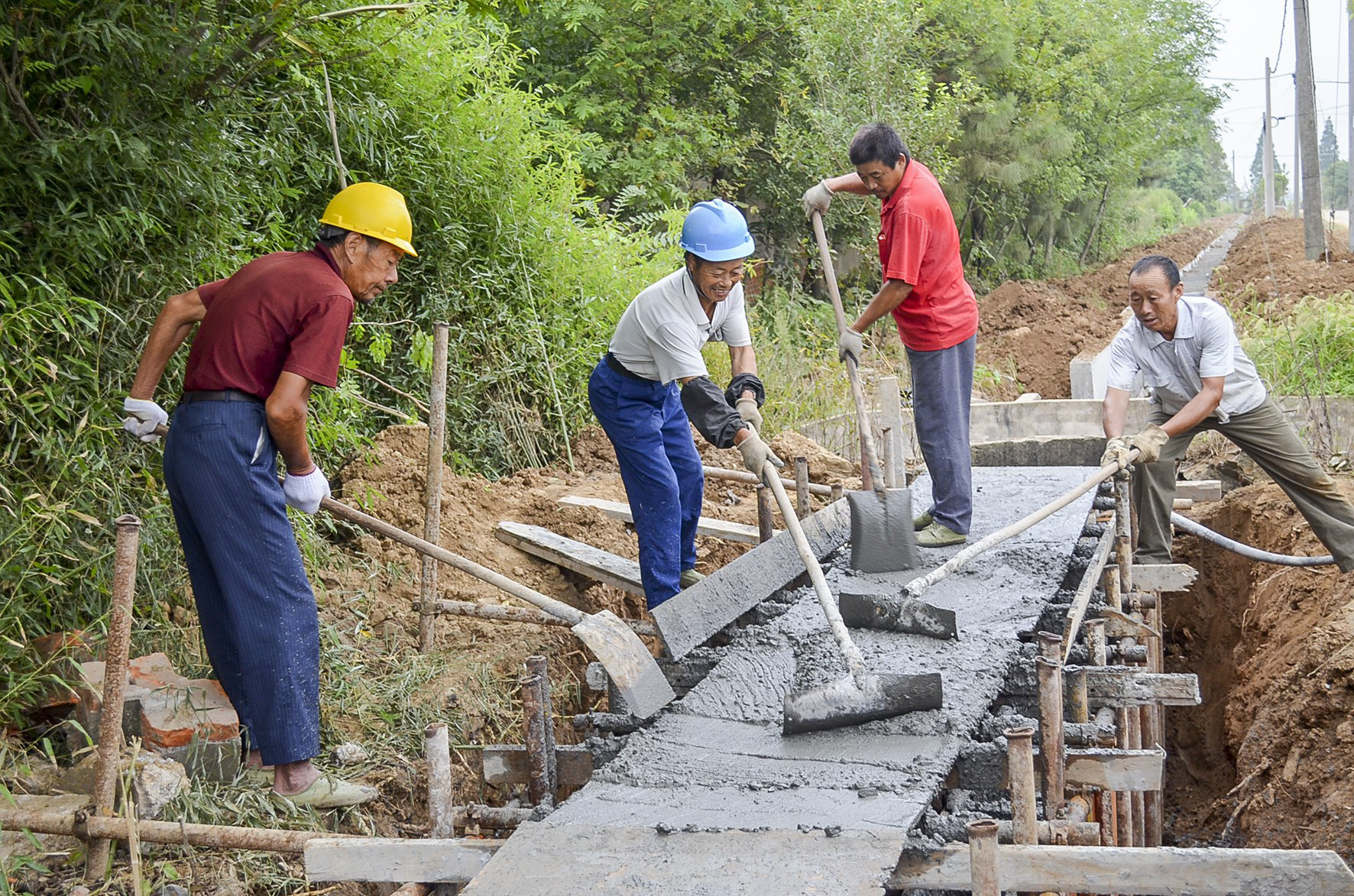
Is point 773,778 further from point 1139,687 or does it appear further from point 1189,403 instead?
point 1189,403

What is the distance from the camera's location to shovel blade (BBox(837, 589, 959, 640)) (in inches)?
161

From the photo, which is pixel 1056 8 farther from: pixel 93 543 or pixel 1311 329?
pixel 93 543

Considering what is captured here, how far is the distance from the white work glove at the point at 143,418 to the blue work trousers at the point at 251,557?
256mm

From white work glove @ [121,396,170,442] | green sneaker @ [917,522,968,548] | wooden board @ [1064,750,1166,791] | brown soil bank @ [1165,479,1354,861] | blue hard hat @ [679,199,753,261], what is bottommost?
brown soil bank @ [1165,479,1354,861]

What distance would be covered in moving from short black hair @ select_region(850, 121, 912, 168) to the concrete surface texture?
1.86 meters

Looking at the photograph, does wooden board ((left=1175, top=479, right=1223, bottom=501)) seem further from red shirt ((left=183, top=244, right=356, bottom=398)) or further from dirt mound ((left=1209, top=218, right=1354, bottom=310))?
dirt mound ((left=1209, top=218, right=1354, bottom=310))

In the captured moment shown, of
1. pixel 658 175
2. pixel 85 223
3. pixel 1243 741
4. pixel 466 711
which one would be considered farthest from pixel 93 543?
pixel 658 175

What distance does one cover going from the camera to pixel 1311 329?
8930 millimetres

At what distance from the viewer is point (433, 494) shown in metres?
4.96

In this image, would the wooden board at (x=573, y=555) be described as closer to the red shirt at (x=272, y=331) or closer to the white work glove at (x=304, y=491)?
the white work glove at (x=304, y=491)

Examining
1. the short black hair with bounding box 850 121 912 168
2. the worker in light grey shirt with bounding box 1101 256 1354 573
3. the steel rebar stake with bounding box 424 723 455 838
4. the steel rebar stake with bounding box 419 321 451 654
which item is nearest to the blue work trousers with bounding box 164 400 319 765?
the steel rebar stake with bounding box 424 723 455 838

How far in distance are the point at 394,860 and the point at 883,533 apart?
2.82 metres

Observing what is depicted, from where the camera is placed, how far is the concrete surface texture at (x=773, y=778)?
262 centimetres

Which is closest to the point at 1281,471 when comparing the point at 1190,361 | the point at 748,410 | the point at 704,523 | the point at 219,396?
the point at 1190,361
